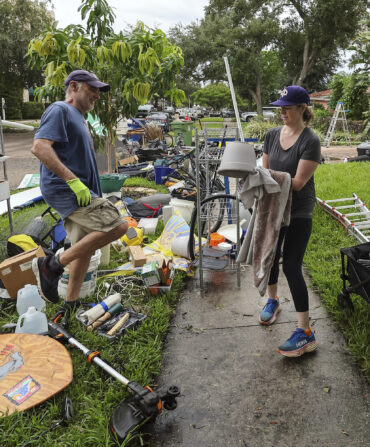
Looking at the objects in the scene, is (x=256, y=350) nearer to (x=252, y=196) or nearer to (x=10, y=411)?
(x=252, y=196)

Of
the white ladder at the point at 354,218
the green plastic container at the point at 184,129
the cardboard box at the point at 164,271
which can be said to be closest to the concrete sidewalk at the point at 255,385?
the cardboard box at the point at 164,271

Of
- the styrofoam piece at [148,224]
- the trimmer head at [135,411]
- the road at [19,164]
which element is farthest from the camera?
the road at [19,164]

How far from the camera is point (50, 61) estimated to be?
19.4 feet

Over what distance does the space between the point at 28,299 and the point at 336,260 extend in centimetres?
336

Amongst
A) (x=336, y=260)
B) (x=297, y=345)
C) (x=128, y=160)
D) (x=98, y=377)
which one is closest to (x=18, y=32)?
(x=128, y=160)

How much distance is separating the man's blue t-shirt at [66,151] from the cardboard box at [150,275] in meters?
0.98

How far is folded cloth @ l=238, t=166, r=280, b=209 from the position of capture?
255 centimetres

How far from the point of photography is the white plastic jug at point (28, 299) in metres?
3.46

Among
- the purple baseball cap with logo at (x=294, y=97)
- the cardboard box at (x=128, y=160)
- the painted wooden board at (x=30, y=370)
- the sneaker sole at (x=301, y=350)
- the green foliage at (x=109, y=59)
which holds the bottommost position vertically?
the painted wooden board at (x=30, y=370)

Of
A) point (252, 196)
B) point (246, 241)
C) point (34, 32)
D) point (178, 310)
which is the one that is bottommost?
point (178, 310)

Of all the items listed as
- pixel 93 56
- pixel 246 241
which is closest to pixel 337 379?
pixel 246 241

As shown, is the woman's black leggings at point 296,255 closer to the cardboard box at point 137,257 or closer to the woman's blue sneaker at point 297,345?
Result: the woman's blue sneaker at point 297,345

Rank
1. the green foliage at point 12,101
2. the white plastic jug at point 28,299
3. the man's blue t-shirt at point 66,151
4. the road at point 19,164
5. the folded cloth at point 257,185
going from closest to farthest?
the folded cloth at point 257,185 < the man's blue t-shirt at point 66,151 < the white plastic jug at point 28,299 < the road at point 19,164 < the green foliage at point 12,101

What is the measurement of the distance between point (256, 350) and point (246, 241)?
86 cm
